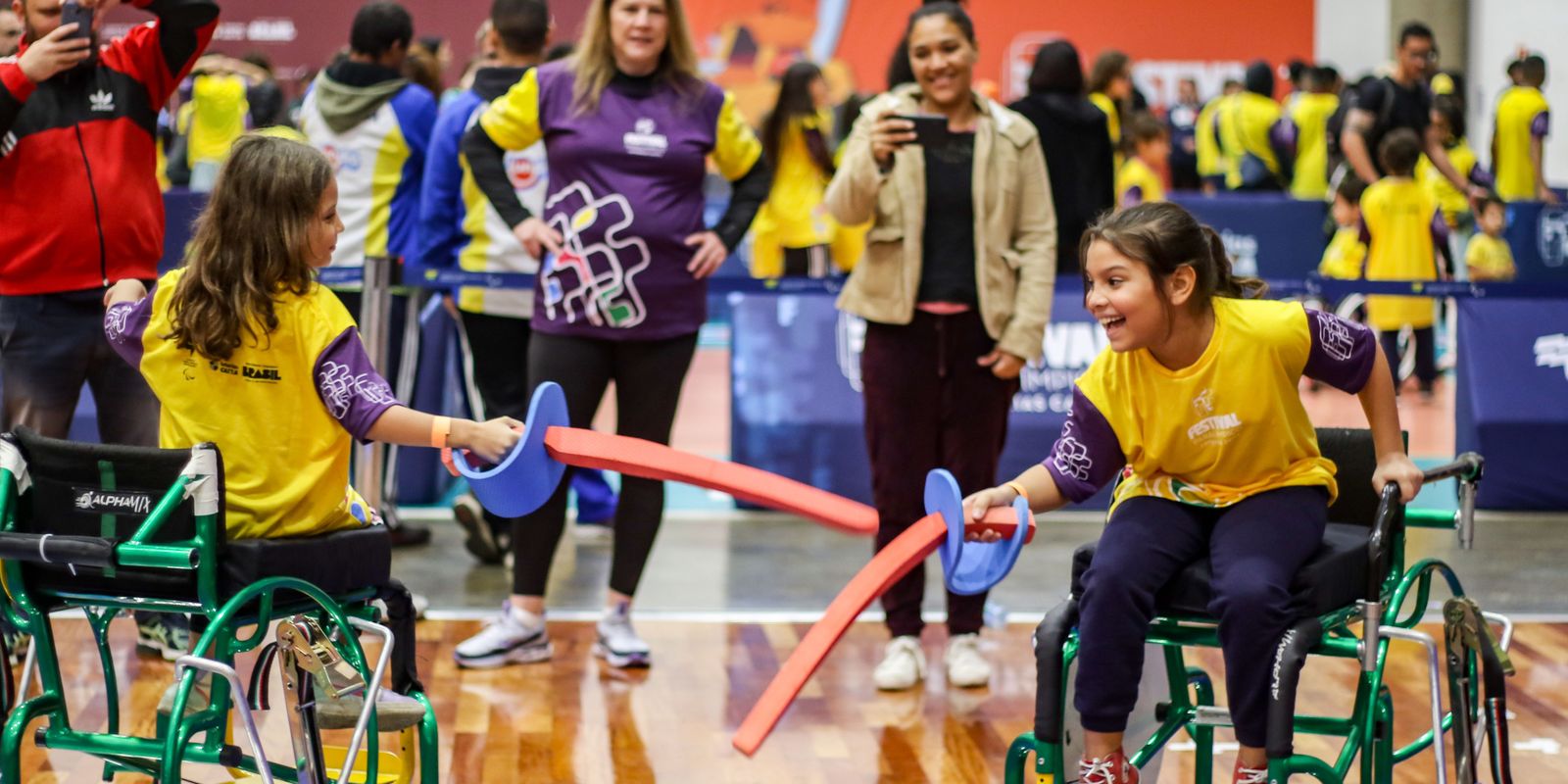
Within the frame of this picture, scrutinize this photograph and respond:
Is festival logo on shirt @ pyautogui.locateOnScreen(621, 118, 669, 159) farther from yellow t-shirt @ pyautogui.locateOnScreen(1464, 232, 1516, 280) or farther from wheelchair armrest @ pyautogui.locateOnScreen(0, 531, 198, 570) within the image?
yellow t-shirt @ pyautogui.locateOnScreen(1464, 232, 1516, 280)

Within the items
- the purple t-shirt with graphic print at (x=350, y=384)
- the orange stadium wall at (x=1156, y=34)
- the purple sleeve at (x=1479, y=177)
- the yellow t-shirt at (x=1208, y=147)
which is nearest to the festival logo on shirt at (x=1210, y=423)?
the purple t-shirt with graphic print at (x=350, y=384)

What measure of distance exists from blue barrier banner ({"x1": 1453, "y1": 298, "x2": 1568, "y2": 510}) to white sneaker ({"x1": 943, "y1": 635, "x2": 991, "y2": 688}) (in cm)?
299

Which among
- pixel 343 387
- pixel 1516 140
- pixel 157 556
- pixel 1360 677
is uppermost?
pixel 1516 140

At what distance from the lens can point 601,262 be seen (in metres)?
4.56

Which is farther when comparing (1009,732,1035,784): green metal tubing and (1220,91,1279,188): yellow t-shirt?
(1220,91,1279,188): yellow t-shirt

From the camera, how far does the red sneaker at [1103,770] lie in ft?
9.62

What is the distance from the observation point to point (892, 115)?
440cm

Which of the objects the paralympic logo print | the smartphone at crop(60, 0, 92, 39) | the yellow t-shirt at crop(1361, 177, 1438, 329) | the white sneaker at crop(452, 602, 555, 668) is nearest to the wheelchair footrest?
the white sneaker at crop(452, 602, 555, 668)

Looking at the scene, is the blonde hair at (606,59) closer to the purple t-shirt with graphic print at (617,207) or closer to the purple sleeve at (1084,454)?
the purple t-shirt with graphic print at (617,207)

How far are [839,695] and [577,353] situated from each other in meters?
1.09

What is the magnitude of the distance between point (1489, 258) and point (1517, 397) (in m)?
3.57

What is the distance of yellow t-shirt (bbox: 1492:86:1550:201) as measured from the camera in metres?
12.7

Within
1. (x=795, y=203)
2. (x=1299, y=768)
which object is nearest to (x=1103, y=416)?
(x=1299, y=768)

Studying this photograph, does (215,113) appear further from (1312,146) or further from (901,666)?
(901,666)
